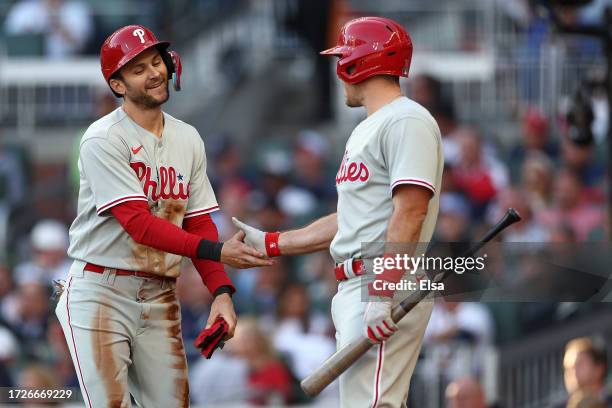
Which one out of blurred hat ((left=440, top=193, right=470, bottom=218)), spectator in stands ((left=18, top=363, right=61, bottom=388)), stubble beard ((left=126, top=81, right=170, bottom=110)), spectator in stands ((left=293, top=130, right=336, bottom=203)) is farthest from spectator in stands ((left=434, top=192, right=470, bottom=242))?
stubble beard ((left=126, top=81, right=170, bottom=110))

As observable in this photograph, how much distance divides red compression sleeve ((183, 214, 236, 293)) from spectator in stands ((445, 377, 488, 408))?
303cm

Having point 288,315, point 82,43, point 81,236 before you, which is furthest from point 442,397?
point 82,43

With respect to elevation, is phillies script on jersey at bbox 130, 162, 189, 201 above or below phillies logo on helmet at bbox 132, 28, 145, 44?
below

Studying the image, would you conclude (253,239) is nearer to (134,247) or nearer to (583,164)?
(134,247)

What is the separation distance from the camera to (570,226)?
10578 millimetres

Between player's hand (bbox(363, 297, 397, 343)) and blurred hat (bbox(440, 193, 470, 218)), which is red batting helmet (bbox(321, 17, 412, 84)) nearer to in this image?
player's hand (bbox(363, 297, 397, 343))

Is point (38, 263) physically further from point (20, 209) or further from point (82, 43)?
point (82, 43)

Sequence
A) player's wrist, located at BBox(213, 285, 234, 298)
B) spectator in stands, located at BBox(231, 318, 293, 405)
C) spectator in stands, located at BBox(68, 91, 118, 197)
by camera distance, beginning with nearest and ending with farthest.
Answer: player's wrist, located at BBox(213, 285, 234, 298) < spectator in stands, located at BBox(231, 318, 293, 405) < spectator in stands, located at BBox(68, 91, 118, 197)

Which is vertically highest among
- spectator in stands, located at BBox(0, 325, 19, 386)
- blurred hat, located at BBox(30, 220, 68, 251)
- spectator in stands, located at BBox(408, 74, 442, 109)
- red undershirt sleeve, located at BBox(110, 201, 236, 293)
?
red undershirt sleeve, located at BBox(110, 201, 236, 293)

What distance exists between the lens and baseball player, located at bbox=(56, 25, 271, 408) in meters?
5.21

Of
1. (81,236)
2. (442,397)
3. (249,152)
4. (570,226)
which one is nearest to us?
(81,236)

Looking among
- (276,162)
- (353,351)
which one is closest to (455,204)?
(276,162)

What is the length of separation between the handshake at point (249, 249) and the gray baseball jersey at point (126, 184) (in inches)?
9.1

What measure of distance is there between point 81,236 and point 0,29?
9321mm
